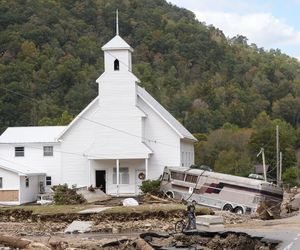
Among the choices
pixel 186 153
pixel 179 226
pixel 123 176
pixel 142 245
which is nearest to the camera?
pixel 142 245

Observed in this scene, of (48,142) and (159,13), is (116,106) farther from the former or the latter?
(159,13)

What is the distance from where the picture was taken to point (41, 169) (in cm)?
6119

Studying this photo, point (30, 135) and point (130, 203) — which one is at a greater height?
point (30, 135)

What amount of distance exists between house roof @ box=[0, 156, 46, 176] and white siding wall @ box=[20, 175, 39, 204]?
431mm

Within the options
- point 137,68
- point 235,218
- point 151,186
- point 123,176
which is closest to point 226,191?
point 151,186

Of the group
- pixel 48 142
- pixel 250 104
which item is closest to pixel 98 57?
pixel 250 104

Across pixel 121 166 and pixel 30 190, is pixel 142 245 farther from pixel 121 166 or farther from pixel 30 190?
pixel 30 190

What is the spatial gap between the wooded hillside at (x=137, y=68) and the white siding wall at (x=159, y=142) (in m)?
29.3

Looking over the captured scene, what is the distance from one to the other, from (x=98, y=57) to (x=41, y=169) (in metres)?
60.0

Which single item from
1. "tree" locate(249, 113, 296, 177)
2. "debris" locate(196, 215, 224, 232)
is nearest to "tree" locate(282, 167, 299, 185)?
"tree" locate(249, 113, 296, 177)

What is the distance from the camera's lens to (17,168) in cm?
5775

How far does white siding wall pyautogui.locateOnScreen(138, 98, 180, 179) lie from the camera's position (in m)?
57.7

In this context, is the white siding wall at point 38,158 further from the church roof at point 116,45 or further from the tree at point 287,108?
the tree at point 287,108

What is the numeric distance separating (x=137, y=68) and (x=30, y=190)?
67308mm
